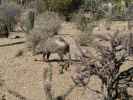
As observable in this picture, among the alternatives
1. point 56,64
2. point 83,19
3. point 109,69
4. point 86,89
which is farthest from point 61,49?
point 83,19

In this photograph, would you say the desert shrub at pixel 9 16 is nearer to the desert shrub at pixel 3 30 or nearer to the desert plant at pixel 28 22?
the desert shrub at pixel 3 30

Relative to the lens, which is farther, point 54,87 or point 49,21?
point 49,21

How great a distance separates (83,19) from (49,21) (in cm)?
618

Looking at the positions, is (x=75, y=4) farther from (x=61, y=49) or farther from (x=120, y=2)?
(x=61, y=49)

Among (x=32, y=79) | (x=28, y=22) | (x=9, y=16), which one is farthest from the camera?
(x=9, y=16)

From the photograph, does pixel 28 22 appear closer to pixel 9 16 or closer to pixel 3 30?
pixel 3 30

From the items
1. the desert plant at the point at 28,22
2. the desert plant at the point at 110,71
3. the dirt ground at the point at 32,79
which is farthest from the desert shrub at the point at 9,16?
the desert plant at the point at 110,71

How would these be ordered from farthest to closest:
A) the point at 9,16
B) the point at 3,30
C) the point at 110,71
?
the point at 9,16, the point at 3,30, the point at 110,71

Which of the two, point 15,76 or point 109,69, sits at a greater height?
point 109,69

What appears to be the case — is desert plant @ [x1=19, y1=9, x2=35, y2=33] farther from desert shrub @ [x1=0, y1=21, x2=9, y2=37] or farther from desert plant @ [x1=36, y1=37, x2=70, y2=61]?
desert plant @ [x1=36, y1=37, x2=70, y2=61]

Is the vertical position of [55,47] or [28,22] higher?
[28,22]

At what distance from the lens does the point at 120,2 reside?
115 feet

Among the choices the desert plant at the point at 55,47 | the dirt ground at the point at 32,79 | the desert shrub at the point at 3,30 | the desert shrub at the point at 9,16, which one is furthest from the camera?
the desert shrub at the point at 9,16

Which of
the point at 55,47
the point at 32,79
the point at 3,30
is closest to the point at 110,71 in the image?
the point at 32,79
